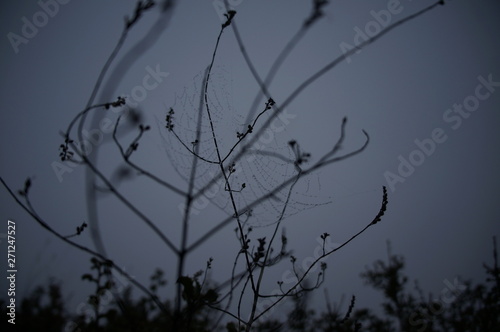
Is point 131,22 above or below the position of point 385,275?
below

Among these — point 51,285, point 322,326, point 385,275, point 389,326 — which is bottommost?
point 389,326

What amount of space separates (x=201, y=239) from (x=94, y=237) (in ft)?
1.42

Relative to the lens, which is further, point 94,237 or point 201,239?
point 201,239

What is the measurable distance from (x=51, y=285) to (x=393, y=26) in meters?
26.6

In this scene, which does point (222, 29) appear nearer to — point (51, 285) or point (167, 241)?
point (167, 241)

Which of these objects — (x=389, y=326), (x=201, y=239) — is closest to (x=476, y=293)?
(x=389, y=326)

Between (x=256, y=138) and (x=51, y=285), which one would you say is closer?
(x=256, y=138)

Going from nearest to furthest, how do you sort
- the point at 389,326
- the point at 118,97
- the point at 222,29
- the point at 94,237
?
the point at 94,237 → the point at 222,29 → the point at 118,97 → the point at 389,326

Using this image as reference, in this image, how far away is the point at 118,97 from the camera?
71.7 inches

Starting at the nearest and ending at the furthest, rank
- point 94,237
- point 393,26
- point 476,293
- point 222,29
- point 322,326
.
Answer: point 393,26, point 94,237, point 222,29, point 476,293, point 322,326

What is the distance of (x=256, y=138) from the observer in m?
1.10

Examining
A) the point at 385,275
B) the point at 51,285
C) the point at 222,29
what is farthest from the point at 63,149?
the point at 385,275

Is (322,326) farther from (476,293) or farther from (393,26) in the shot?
(393,26)

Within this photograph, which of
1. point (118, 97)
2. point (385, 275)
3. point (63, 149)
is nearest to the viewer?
point (63, 149)
